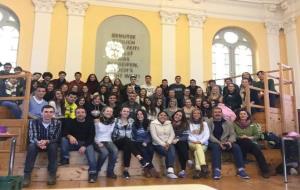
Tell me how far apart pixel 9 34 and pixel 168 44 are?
12.7ft

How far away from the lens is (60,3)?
8398 mm

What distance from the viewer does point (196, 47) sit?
29.8 ft

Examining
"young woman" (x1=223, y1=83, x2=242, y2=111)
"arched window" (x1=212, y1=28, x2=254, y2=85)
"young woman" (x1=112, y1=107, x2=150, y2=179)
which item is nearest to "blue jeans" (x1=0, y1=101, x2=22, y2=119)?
"young woman" (x1=112, y1=107, x2=150, y2=179)

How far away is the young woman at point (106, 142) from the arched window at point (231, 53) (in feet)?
16.3

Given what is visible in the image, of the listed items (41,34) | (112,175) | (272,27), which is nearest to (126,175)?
(112,175)

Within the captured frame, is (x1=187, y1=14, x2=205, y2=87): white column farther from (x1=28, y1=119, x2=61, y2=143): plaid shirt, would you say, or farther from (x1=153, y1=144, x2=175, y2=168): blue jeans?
(x1=28, y1=119, x2=61, y2=143): plaid shirt

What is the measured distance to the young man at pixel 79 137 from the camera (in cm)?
479

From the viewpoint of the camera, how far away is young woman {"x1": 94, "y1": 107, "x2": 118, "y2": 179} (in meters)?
4.73

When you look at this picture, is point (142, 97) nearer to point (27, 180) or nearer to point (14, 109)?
point (14, 109)

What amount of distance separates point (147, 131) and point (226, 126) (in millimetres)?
1289

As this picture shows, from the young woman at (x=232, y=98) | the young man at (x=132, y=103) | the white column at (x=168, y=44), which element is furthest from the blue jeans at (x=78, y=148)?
the white column at (x=168, y=44)

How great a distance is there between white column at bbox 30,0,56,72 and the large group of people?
5.38ft

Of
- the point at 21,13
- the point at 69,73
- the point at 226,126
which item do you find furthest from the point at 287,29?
the point at 21,13

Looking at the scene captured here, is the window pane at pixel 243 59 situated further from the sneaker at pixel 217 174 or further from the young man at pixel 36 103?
the young man at pixel 36 103
